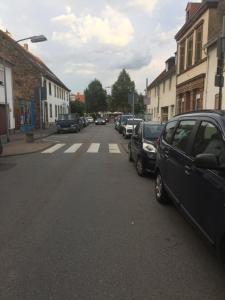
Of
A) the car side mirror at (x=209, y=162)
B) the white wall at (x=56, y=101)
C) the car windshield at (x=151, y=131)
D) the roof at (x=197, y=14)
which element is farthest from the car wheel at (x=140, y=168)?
the white wall at (x=56, y=101)

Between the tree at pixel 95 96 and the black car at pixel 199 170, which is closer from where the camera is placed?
the black car at pixel 199 170

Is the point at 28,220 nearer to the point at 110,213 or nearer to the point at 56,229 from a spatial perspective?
the point at 56,229

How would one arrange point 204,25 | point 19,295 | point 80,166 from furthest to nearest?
point 204,25, point 80,166, point 19,295

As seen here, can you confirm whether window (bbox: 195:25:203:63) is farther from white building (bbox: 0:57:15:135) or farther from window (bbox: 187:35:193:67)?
white building (bbox: 0:57:15:135)

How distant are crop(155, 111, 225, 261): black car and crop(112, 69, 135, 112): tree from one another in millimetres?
84784

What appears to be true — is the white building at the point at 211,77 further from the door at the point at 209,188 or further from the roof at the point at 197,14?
the door at the point at 209,188

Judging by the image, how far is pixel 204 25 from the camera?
2009 centimetres

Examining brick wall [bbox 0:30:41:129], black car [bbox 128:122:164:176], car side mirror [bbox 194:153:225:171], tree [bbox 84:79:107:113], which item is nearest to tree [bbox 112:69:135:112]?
tree [bbox 84:79:107:113]

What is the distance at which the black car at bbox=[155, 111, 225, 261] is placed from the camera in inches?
129

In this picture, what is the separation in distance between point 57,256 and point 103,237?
819 mm

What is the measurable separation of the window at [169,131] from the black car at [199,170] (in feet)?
0.10

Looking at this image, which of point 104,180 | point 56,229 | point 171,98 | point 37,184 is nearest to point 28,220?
point 56,229

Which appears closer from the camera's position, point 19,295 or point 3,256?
point 19,295

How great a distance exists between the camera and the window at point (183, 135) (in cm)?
468
